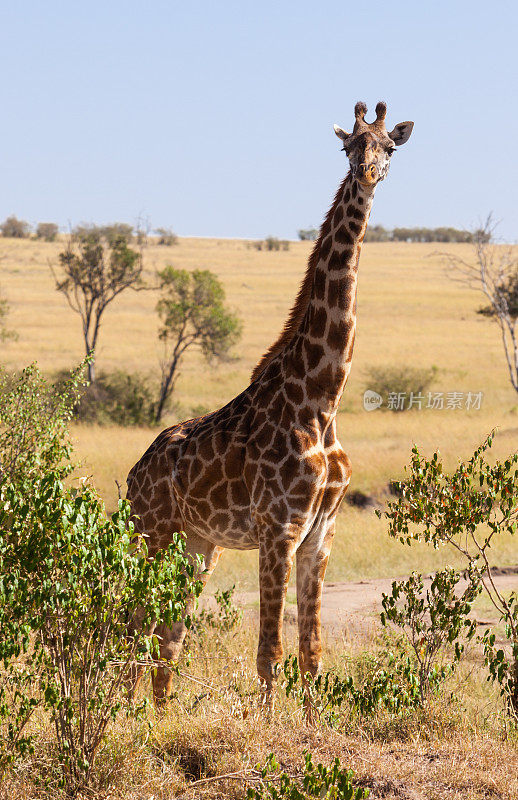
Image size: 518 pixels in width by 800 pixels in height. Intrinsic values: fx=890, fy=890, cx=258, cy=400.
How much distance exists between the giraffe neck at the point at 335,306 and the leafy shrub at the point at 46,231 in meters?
90.8

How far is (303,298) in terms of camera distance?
6.25 m

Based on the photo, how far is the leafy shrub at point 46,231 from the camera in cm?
9300

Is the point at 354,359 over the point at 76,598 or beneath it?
beneath

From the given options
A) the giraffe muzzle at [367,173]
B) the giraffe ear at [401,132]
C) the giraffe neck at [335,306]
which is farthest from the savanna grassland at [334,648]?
the giraffe ear at [401,132]

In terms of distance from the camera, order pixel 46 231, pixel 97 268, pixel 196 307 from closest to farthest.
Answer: pixel 196 307 < pixel 97 268 < pixel 46 231

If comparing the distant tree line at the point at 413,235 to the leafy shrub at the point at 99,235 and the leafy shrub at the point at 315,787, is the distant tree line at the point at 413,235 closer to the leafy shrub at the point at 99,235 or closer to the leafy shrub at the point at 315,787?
the leafy shrub at the point at 99,235

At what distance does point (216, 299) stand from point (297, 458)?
22.3 m

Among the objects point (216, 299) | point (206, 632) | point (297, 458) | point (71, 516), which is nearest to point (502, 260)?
point (216, 299)

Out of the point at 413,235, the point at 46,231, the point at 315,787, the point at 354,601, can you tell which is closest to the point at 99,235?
the point at 354,601

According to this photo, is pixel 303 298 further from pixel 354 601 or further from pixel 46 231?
pixel 46 231

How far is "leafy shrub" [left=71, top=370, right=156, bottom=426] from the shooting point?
24.7m

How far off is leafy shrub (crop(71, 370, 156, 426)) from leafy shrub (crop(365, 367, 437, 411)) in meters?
7.94

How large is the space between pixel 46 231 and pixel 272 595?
3700 inches

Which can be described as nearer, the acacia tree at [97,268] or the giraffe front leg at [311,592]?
the giraffe front leg at [311,592]
